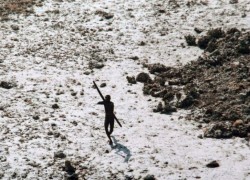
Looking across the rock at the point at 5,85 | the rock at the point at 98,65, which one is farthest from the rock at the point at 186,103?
the rock at the point at 5,85

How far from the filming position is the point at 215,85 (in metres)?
22.3

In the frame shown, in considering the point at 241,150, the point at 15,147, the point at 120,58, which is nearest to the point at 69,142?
the point at 15,147

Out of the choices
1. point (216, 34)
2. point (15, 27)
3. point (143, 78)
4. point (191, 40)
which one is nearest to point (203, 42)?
point (191, 40)

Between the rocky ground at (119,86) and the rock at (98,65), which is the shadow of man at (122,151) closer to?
the rocky ground at (119,86)

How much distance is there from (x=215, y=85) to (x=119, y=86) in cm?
560

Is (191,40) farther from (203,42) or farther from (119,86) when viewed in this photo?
(119,86)

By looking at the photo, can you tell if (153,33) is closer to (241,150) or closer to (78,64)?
(78,64)

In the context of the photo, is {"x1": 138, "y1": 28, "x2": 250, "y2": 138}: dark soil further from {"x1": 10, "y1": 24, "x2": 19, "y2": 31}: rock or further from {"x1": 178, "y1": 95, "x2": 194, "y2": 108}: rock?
{"x1": 10, "y1": 24, "x2": 19, "y2": 31}: rock

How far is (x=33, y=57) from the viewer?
1112 inches

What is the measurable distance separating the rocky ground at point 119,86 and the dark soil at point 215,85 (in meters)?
0.07

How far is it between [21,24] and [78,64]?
29.3 ft

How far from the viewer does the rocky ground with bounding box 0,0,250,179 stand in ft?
54.6

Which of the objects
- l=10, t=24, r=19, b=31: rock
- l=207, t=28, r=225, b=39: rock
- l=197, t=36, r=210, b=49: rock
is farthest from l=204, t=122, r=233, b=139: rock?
l=10, t=24, r=19, b=31: rock

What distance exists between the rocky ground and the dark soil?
0.24ft
